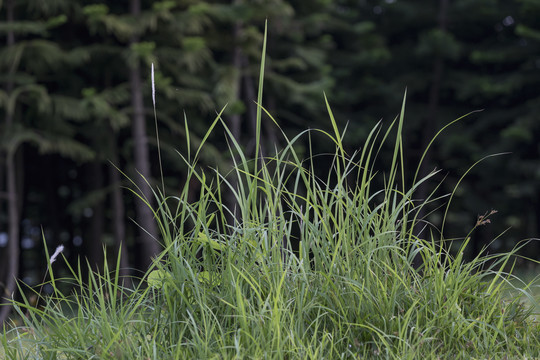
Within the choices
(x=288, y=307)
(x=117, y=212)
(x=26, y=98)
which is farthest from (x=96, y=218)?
(x=288, y=307)

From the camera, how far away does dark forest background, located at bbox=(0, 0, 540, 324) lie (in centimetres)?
1193

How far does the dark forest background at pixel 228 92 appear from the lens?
11930mm

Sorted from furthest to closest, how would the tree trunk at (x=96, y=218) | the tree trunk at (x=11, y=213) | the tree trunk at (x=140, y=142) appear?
the tree trunk at (x=96, y=218), the tree trunk at (x=140, y=142), the tree trunk at (x=11, y=213)

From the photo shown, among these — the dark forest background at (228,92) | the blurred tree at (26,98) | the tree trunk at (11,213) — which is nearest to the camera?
the tree trunk at (11,213)

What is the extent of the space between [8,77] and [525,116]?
39.1 feet

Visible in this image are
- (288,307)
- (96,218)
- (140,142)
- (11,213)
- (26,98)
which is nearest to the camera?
(288,307)

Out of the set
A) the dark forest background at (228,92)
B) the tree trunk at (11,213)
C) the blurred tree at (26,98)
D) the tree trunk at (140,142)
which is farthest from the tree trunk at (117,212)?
the tree trunk at (11,213)

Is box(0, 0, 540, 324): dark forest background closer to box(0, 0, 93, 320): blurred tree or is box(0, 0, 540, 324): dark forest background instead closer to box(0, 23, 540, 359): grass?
box(0, 0, 93, 320): blurred tree

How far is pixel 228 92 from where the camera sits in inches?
508

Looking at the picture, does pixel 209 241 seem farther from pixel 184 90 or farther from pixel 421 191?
pixel 421 191

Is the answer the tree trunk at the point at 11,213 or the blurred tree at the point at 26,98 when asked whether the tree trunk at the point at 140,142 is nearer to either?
the blurred tree at the point at 26,98

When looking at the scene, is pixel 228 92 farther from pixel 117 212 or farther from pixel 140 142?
pixel 117 212

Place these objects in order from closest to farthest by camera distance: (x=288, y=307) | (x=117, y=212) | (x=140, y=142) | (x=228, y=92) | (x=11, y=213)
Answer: (x=288, y=307) < (x=11, y=213) < (x=140, y=142) < (x=228, y=92) < (x=117, y=212)

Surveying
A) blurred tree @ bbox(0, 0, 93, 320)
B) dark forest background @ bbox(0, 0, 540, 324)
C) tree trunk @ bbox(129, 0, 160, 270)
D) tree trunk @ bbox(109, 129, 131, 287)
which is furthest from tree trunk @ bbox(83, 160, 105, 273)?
tree trunk @ bbox(129, 0, 160, 270)
